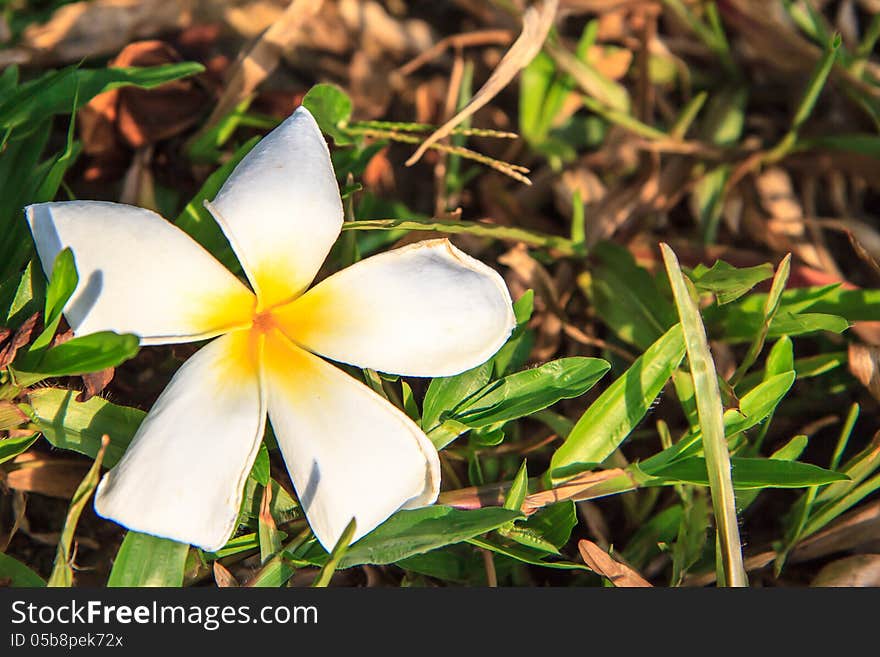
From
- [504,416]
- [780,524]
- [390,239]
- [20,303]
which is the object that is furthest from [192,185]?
[780,524]

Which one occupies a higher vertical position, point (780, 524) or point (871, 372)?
point (871, 372)

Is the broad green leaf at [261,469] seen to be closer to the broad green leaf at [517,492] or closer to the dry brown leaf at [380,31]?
the broad green leaf at [517,492]

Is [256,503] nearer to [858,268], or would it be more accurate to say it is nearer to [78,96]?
[78,96]

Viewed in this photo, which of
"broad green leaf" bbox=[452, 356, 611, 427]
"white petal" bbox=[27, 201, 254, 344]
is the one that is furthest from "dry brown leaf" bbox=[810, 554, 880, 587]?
"white petal" bbox=[27, 201, 254, 344]

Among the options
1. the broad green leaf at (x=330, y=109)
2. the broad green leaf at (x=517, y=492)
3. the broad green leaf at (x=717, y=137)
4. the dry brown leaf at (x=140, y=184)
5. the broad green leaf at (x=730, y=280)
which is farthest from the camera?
the broad green leaf at (x=717, y=137)

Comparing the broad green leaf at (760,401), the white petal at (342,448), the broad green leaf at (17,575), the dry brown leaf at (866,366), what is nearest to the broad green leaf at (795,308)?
the dry brown leaf at (866,366)

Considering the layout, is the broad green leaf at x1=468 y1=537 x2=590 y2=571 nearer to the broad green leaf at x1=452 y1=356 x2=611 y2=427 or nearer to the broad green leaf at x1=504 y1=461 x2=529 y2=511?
the broad green leaf at x1=504 y1=461 x2=529 y2=511

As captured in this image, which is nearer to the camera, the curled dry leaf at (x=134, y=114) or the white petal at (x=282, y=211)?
the white petal at (x=282, y=211)
